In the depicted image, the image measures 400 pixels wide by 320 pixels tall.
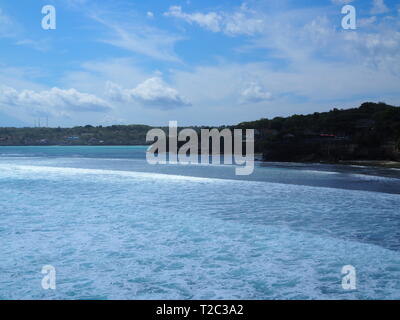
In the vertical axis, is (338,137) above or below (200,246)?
above

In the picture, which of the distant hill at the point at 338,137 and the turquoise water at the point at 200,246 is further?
the distant hill at the point at 338,137

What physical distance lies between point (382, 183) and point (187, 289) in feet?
69.0

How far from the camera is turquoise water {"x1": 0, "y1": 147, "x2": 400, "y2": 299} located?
688cm

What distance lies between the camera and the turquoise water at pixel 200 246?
688 centimetres

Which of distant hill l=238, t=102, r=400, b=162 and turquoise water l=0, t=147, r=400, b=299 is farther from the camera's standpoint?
distant hill l=238, t=102, r=400, b=162

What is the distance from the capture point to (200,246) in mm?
9602

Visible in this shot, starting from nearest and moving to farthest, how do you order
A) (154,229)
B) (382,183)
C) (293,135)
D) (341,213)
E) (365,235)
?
(365,235), (154,229), (341,213), (382,183), (293,135)

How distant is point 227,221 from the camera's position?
12.6 meters

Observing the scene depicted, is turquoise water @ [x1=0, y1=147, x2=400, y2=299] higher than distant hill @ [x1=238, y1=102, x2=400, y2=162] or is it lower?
lower

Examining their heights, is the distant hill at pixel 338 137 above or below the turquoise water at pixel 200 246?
above

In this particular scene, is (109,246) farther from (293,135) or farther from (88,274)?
(293,135)

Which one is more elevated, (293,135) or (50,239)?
(293,135)

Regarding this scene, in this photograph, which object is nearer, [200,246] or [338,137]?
[200,246]
